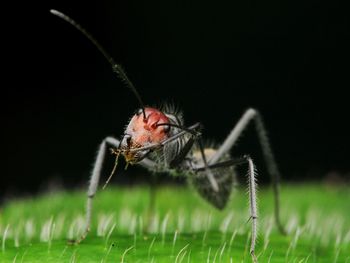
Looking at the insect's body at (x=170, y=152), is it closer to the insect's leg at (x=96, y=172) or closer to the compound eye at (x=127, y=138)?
the compound eye at (x=127, y=138)

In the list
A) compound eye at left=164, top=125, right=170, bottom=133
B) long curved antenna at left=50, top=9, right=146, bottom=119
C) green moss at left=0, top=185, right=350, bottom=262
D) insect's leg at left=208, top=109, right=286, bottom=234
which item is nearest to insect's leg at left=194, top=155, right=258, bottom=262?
green moss at left=0, top=185, right=350, bottom=262

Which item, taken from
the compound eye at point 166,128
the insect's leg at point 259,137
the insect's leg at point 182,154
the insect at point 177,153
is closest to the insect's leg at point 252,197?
the insect at point 177,153

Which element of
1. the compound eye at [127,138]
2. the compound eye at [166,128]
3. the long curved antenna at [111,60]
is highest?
the long curved antenna at [111,60]

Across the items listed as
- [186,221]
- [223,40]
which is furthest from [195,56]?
[186,221]

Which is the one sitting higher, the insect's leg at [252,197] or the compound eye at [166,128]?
the compound eye at [166,128]

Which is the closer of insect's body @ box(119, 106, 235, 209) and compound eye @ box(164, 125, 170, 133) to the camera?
insect's body @ box(119, 106, 235, 209)

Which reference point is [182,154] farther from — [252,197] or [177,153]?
[252,197]

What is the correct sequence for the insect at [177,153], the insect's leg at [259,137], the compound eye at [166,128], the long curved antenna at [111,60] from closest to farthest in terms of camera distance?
the long curved antenna at [111,60] → the insect at [177,153] → the compound eye at [166,128] → the insect's leg at [259,137]

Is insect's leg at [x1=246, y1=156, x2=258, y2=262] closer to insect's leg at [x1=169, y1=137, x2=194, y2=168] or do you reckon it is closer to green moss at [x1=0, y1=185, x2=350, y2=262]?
green moss at [x1=0, y1=185, x2=350, y2=262]
